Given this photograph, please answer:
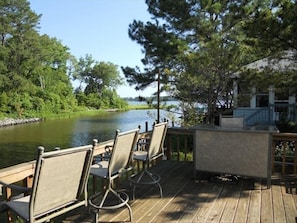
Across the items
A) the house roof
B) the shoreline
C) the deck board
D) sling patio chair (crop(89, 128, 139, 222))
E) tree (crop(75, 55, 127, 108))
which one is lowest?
the shoreline

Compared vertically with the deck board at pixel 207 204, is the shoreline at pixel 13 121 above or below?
below

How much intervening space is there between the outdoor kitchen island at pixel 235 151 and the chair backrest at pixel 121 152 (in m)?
1.32

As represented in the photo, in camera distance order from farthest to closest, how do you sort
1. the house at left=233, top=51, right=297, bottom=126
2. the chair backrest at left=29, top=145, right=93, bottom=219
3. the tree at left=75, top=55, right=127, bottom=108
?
the tree at left=75, top=55, right=127, bottom=108, the house at left=233, top=51, right=297, bottom=126, the chair backrest at left=29, top=145, right=93, bottom=219

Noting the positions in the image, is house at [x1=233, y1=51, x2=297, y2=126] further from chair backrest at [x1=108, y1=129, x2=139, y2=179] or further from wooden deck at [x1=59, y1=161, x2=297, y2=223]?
chair backrest at [x1=108, y1=129, x2=139, y2=179]

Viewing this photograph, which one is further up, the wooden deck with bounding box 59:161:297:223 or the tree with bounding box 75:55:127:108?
the tree with bounding box 75:55:127:108

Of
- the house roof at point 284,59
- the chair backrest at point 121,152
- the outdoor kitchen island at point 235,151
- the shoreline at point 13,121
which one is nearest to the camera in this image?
the chair backrest at point 121,152

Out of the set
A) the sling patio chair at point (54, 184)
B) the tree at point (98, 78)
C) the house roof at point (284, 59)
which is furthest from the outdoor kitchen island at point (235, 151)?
the tree at point (98, 78)

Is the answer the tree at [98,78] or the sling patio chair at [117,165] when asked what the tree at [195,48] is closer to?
the sling patio chair at [117,165]

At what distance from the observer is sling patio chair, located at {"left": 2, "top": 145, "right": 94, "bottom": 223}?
2008mm

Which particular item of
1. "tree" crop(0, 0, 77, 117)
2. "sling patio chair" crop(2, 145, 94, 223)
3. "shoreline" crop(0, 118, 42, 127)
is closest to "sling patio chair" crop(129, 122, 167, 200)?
"sling patio chair" crop(2, 145, 94, 223)

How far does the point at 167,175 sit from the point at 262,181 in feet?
4.55

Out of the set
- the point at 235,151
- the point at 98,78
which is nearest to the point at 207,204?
the point at 235,151

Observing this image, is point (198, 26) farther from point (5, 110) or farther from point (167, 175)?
point (5, 110)

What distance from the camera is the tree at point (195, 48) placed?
432 inches
